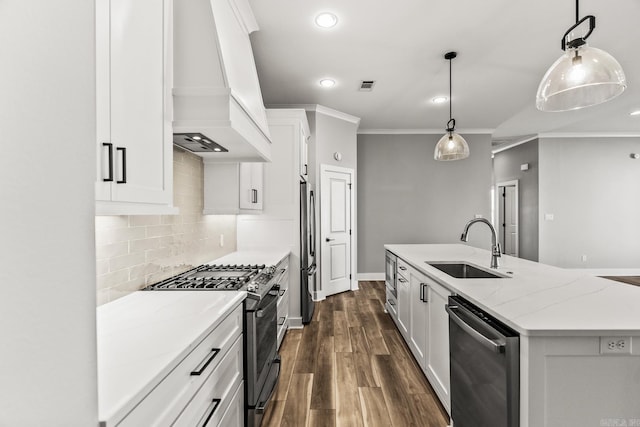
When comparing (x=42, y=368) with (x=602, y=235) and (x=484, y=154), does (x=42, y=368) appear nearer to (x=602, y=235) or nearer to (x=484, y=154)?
(x=484, y=154)

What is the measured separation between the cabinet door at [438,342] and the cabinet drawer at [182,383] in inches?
51.3

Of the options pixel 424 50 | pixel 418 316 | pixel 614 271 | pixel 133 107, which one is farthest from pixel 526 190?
pixel 133 107

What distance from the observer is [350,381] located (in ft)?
8.11

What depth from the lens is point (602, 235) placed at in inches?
264

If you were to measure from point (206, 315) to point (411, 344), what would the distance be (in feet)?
6.83

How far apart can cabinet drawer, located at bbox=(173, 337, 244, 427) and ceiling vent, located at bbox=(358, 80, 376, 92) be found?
3.39 m

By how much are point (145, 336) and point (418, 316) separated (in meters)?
2.05

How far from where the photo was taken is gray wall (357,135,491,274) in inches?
253

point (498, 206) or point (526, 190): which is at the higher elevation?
point (526, 190)

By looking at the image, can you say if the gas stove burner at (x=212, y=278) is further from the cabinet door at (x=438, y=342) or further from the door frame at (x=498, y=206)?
the door frame at (x=498, y=206)

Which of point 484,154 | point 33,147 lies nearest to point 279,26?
point 33,147

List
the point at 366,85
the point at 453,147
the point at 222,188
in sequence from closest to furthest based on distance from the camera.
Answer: the point at 222,188
the point at 453,147
the point at 366,85

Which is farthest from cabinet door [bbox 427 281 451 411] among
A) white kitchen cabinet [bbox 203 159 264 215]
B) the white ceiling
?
the white ceiling

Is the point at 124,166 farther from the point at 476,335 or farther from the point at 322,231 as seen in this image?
the point at 322,231
